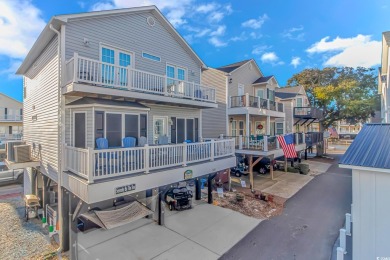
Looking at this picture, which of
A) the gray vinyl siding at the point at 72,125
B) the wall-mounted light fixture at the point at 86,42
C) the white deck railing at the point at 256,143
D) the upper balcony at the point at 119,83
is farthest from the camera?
the white deck railing at the point at 256,143

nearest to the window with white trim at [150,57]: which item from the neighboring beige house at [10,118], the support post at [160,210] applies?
the support post at [160,210]

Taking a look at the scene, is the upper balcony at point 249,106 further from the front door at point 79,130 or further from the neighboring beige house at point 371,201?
the front door at point 79,130

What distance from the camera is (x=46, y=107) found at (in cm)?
932

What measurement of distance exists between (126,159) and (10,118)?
40.6 m

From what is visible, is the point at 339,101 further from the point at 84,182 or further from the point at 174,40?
the point at 84,182

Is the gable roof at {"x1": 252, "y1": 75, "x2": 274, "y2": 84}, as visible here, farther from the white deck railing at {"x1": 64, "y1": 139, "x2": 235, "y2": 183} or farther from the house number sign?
the house number sign

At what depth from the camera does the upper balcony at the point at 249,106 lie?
16128mm

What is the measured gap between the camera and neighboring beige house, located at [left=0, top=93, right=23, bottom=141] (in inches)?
1331

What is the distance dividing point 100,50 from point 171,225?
834 centimetres

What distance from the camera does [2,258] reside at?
23.8ft

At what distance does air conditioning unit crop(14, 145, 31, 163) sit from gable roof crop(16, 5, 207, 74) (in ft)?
15.7

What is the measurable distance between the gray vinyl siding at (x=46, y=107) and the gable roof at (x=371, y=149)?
10255 millimetres

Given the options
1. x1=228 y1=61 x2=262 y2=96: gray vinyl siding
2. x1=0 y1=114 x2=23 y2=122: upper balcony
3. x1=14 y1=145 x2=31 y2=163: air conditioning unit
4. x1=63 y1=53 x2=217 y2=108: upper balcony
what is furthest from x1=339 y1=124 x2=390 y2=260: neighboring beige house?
x1=0 y1=114 x2=23 y2=122: upper balcony

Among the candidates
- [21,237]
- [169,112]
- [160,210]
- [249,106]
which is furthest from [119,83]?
[249,106]
